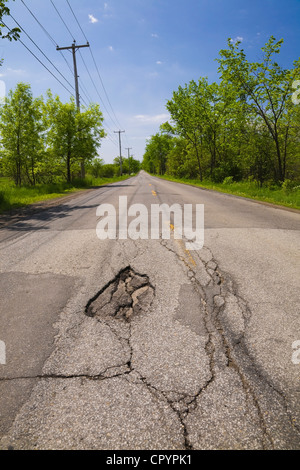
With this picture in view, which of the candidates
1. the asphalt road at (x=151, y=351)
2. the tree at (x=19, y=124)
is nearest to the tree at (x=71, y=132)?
the tree at (x=19, y=124)

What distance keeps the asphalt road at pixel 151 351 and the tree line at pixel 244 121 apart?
1450 cm

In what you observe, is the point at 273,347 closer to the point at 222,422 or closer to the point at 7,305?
the point at 222,422

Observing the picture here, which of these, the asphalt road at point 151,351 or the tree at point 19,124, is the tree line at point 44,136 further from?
the asphalt road at point 151,351

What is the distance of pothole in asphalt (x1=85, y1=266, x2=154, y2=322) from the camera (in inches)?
112

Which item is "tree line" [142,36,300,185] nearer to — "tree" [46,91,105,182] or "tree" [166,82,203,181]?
"tree" [166,82,203,181]

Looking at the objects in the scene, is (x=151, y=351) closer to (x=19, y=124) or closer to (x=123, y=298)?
(x=123, y=298)

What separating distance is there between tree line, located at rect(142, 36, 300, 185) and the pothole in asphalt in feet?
52.4

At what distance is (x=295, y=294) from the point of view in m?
3.12

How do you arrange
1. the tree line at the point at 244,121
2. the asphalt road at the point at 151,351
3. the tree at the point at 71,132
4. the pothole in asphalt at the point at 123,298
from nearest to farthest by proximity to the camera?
the asphalt road at the point at 151,351 < the pothole in asphalt at the point at 123,298 < the tree line at the point at 244,121 < the tree at the point at 71,132

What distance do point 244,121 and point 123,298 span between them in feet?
62.5

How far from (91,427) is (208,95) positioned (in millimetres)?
29098

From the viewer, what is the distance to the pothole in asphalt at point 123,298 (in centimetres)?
285

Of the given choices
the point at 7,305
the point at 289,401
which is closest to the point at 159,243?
the point at 7,305

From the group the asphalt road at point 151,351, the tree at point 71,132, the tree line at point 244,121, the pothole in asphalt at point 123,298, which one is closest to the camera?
the asphalt road at point 151,351
